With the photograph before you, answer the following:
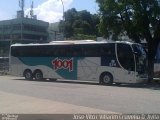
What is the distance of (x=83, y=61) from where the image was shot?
1177 inches

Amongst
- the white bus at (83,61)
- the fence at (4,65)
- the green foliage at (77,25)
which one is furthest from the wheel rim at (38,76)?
the green foliage at (77,25)

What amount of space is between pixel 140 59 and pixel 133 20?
3.83 m

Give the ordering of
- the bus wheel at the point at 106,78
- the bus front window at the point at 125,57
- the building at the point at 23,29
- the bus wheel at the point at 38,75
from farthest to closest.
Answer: the building at the point at 23,29
the bus wheel at the point at 38,75
the bus wheel at the point at 106,78
the bus front window at the point at 125,57

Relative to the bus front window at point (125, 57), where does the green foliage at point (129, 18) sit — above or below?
above

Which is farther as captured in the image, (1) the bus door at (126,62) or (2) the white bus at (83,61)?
(2) the white bus at (83,61)

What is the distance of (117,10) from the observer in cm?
3053

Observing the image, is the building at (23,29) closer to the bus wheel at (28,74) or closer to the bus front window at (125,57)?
the bus wheel at (28,74)

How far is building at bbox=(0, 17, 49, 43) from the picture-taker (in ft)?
283

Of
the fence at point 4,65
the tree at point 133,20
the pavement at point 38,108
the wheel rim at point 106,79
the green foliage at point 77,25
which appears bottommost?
the pavement at point 38,108

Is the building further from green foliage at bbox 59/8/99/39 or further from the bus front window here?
the bus front window

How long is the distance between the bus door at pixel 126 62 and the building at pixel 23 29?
193ft

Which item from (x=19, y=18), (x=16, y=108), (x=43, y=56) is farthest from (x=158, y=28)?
(x=19, y=18)

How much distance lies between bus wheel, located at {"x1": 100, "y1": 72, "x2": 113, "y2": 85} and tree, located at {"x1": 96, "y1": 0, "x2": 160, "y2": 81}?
11.9 ft

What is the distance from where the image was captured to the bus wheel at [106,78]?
28328 millimetres
